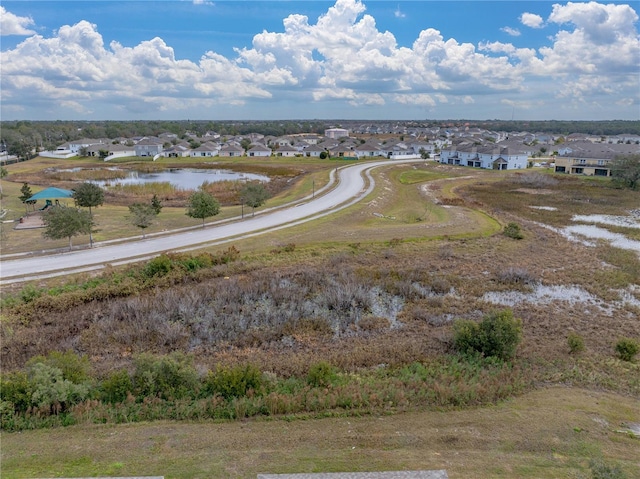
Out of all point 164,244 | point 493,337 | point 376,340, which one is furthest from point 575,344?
point 164,244

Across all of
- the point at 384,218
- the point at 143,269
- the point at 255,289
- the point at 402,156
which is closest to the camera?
the point at 255,289

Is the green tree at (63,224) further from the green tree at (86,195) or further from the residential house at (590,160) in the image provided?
the residential house at (590,160)

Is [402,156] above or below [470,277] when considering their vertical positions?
above

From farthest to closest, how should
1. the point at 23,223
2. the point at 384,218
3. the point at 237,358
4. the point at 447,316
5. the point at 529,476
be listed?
the point at 384,218 → the point at 23,223 → the point at 447,316 → the point at 237,358 → the point at 529,476

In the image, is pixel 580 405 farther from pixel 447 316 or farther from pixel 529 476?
pixel 447 316

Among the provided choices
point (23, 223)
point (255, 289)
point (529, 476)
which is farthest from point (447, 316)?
point (23, 223)

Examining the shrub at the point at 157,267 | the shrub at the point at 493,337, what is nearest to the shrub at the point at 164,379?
the shrub at the point at 493,337
